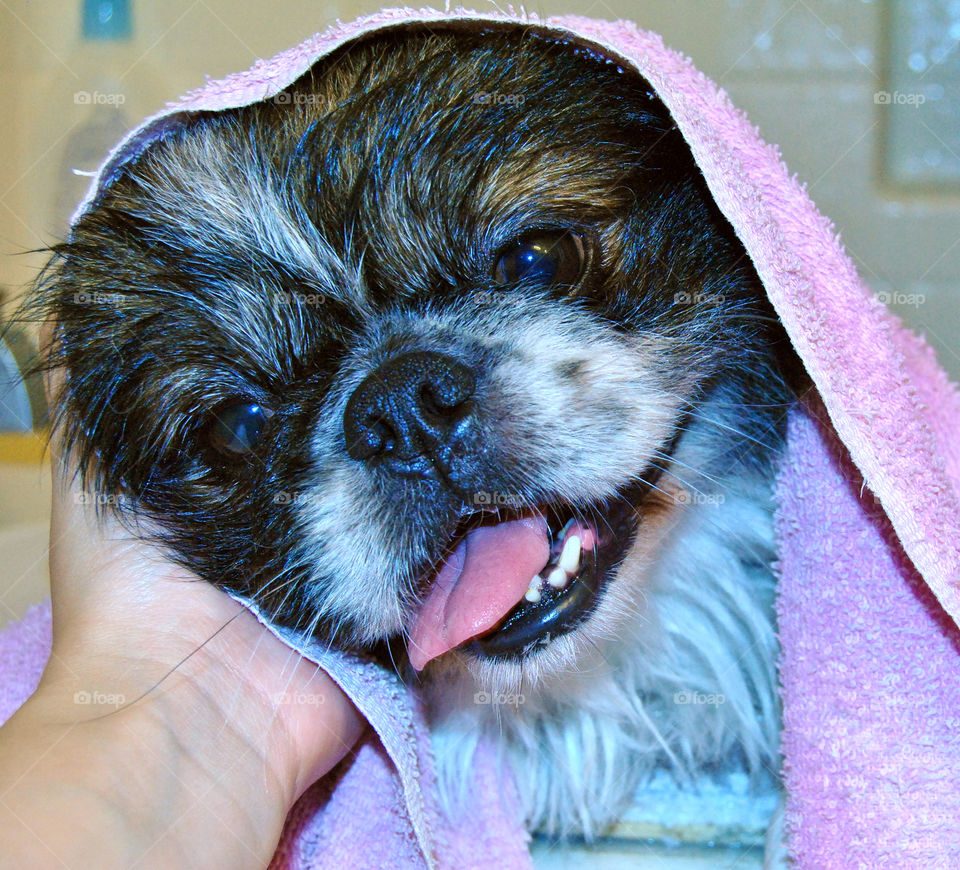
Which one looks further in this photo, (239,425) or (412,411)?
(239,425)

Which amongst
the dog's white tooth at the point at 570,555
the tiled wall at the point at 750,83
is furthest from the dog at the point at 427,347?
the tiled wall at the point at 750,83

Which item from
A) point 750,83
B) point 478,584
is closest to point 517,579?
point 478,584

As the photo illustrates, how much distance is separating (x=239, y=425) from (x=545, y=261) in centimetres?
43

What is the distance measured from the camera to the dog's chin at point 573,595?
1144 millimetres

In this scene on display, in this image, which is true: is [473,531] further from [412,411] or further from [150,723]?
[150,723]

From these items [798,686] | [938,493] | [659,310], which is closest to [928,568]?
[938,493]

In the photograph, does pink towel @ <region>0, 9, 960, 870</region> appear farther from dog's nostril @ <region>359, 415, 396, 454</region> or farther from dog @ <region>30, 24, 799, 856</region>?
dog's nostril @ <region>359, 415, 396, 454</region>

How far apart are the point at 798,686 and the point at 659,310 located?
1.68 feet

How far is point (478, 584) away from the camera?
110 centimetres

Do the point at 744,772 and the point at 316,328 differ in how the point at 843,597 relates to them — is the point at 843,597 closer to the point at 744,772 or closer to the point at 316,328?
the point at 744,772

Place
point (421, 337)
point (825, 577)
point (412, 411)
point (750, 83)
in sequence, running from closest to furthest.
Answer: point (412, 411)
point (421, 337)
point (825, 577)
point (750, 83)

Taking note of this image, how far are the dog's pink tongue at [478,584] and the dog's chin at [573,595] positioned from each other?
18 millimetres

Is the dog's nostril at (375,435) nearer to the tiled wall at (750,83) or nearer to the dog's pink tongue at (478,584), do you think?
the dog's pink tongue at (478,584)

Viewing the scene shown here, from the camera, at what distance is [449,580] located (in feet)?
3.78
